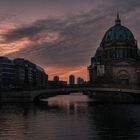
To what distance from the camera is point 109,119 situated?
7019cm

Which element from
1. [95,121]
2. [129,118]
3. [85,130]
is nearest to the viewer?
[85,130]

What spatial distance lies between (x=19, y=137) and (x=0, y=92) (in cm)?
7528

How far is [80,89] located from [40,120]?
59.5m

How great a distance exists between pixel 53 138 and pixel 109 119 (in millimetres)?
21000

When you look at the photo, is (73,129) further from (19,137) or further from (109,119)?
(109,119)

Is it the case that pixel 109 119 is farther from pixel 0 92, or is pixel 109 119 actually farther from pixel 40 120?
pixel 0 92

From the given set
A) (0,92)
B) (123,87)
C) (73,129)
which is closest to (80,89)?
(123,87)

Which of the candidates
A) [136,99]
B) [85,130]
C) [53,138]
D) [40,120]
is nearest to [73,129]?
[85,130]

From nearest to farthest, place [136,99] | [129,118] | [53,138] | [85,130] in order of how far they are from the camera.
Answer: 1. [53,138]
2. [85,130]
3. [129,118]
4. [136,99]

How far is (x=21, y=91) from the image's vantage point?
127 metres

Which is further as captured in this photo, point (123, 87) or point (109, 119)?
point (123, 87)

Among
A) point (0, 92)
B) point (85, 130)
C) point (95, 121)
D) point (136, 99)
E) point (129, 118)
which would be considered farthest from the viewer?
point (136, 99)

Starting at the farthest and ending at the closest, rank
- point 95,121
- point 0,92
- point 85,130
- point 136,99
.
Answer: point 136,99 < point 0,92 < point 95,121 < point 85,130

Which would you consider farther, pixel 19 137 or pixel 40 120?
pixel 40 120
